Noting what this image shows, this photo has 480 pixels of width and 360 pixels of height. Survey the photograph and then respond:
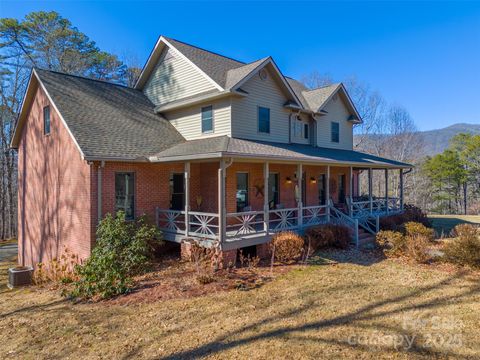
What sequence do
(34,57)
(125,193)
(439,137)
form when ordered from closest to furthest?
1. (125,193)
2. (34,57)
3. (439,137)

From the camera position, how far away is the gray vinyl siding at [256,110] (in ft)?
47.4

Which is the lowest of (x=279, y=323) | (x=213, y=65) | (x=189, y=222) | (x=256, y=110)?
(x=279, y=323)

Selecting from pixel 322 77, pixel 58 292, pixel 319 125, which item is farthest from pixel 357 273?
pixel 322 77

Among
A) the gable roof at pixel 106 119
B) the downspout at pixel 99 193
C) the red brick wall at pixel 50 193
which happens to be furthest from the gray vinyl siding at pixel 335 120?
the red brick wall at pixel 50 193

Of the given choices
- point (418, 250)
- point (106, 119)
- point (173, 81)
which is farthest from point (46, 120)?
point (418, 250)

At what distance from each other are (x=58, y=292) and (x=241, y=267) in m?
5.96

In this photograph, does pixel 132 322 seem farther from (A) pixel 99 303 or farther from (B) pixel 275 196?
(B) pixel 275 196

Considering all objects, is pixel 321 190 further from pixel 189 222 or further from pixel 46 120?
pixel 46 120

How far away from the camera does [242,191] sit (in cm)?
1470

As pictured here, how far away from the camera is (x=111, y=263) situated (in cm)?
936

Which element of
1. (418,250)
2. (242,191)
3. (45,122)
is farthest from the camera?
(45,122)

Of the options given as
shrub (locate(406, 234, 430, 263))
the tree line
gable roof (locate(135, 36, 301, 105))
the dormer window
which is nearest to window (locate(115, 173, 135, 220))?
gable roof (locate(135, 36, 301, 105))

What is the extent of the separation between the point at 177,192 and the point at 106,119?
4.55 metres

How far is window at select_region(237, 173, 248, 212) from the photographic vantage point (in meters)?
14.5
